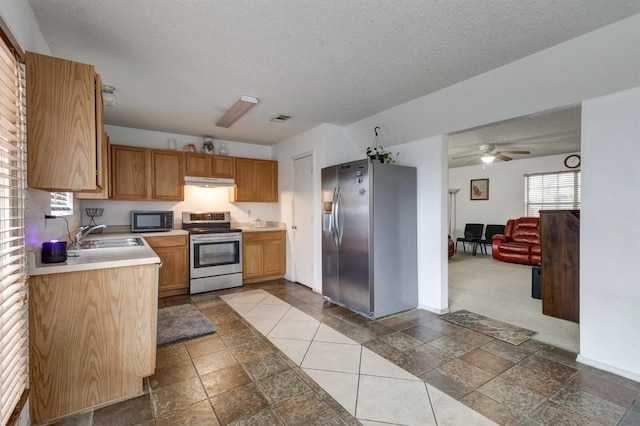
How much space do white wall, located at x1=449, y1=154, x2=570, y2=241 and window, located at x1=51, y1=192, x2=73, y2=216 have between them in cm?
832

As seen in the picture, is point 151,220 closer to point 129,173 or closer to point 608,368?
point 129,173

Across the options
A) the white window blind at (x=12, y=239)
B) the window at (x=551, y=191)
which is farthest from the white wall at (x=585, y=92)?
the window at (x=551, y=191)

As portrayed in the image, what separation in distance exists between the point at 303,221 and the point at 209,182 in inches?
Result: 63.4

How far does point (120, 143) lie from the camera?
4.34 metres

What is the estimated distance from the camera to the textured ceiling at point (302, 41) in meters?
1.76

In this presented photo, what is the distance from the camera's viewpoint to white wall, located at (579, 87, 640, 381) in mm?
2090

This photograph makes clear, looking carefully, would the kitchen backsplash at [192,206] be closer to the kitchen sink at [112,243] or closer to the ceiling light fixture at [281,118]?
the kitchen sink at [112,243]

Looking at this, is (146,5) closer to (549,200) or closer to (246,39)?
(246,39)

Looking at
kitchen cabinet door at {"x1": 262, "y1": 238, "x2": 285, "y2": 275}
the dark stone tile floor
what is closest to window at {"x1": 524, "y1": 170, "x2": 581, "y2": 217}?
the dark stone tile floor

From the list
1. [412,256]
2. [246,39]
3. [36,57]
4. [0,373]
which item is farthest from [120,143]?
[412,256]

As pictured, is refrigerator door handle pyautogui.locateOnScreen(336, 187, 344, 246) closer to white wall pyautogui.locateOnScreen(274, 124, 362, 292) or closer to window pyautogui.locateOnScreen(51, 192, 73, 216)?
white wall pyautogui.locateOnScreen(274, 124, 362, 292)

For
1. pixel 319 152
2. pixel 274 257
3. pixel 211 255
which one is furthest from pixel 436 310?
pixel 211 255

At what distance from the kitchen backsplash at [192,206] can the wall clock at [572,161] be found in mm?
6224

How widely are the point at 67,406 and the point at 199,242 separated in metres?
2.64
